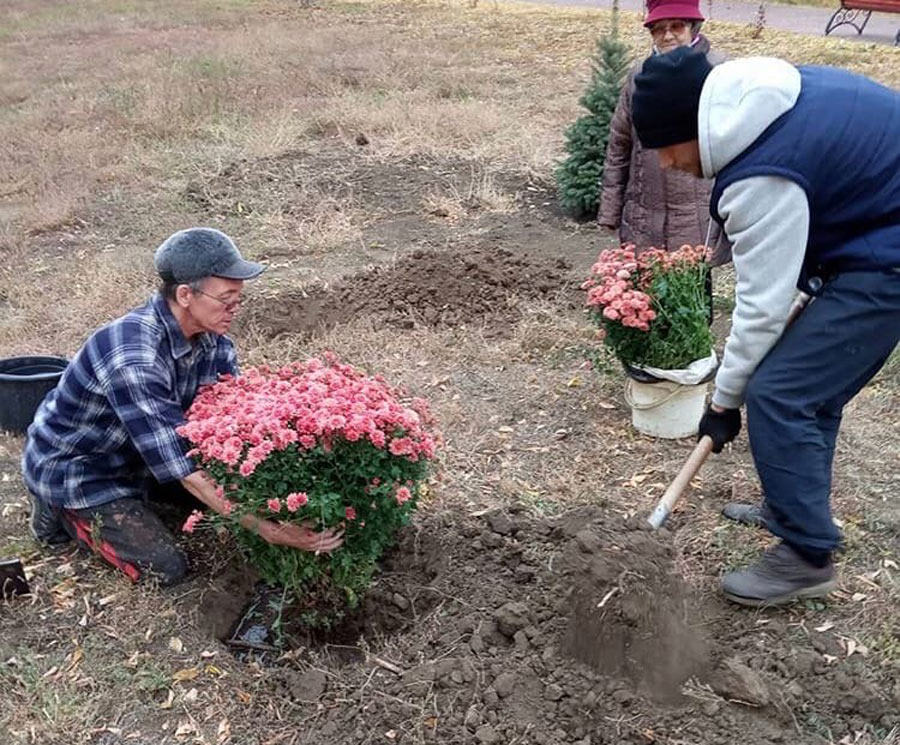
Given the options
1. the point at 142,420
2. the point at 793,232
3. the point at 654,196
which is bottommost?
the point at 654,196

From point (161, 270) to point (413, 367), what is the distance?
2.13 meters

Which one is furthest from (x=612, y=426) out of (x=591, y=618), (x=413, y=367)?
(x=591, y=618)

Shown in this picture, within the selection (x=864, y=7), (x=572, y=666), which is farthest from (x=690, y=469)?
(x=864, y=7)

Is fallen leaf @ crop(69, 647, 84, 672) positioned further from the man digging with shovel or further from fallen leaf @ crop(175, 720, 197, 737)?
the man digging with shovel

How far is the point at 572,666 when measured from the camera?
3031 millimetres

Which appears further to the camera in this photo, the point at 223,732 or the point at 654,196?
the point at 654,196

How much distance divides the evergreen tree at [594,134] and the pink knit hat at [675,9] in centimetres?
318

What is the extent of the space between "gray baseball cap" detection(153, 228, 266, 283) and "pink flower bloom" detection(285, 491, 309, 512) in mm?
834

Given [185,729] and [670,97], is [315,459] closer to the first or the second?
[185,729]

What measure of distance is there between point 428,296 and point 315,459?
3.15 meters

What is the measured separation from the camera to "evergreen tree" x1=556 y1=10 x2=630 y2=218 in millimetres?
7461

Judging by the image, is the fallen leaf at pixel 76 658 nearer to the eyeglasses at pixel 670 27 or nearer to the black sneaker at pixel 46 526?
the black sneaker at pixel 46 526

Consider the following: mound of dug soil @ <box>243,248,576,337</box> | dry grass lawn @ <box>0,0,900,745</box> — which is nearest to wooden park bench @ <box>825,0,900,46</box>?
dry grass lawn @ <box>0,0,900,745</box>

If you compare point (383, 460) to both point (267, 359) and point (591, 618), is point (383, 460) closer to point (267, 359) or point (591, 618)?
point (591, 618)
